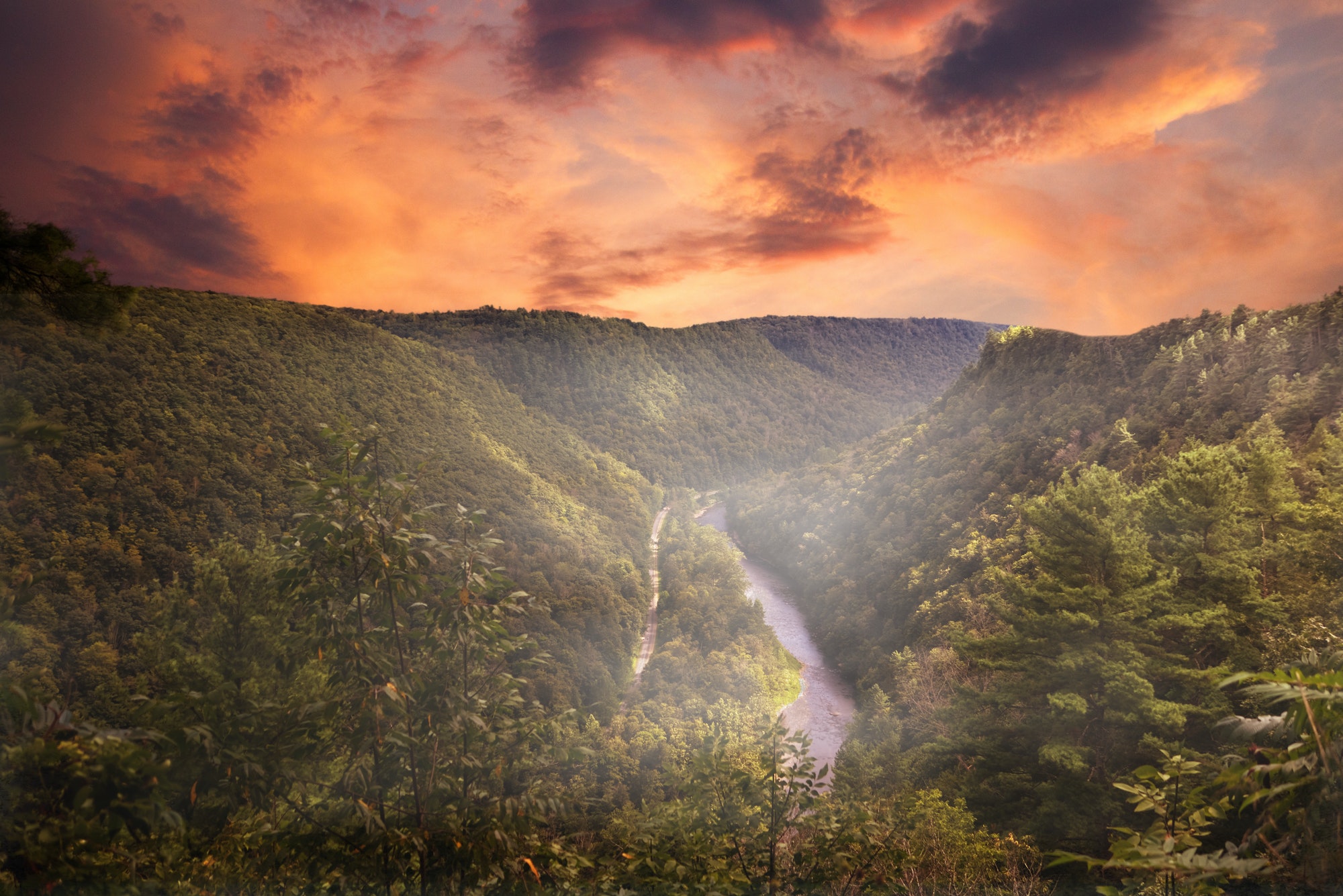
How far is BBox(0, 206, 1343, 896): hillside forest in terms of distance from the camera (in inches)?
140

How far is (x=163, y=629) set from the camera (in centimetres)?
1614

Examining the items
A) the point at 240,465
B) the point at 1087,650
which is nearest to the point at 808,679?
the point at 1087,650

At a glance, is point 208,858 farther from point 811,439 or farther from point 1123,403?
point 811,439

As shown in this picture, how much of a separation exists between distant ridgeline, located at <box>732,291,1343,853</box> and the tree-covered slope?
2145 centimetres

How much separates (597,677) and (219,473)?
1681 inches

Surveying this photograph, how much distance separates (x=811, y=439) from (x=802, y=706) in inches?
5636

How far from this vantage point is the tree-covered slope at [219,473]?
48.6m

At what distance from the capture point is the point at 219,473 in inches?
2383

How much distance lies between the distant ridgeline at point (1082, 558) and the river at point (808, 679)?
3.00 metres

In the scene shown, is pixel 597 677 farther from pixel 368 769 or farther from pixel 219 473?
pixel 368 769

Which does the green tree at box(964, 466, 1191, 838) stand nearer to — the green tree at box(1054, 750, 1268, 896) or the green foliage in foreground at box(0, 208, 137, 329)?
the green tree at box(1054, 750, 1268, 896)

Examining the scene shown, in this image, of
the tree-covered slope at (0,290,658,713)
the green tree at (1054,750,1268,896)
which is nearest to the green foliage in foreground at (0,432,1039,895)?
the green tree at (1054,750,1268,896)

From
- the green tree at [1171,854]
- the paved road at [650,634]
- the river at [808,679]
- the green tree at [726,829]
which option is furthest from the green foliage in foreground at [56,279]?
the paved road at [650,634]

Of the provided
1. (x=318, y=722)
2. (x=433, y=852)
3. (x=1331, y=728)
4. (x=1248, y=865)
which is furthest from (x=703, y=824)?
(x=1331, y=728)
